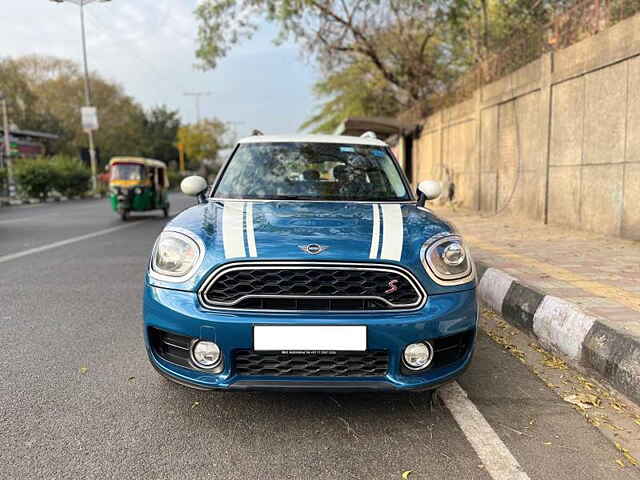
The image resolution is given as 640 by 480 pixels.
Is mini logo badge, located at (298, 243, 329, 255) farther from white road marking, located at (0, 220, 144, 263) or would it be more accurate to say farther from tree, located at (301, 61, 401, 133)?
tree, located at (301, 61, 401, 133)

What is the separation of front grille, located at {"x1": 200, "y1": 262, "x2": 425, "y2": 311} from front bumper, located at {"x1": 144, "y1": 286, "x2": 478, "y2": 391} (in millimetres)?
53

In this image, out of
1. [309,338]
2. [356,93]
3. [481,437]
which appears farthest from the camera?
[356,93]

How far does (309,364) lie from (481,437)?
87 cm

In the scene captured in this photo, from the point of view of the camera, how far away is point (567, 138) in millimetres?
8539

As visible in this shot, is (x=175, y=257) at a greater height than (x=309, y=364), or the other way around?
(x=175, y=257)

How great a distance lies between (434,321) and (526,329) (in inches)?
82.3

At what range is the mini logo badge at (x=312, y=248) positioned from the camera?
2574 mm

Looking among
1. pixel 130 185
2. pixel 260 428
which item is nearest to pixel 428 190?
pixel 260 428

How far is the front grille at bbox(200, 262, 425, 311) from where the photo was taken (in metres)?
2.50

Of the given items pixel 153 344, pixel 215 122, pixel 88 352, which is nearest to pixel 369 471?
pixel 153 344

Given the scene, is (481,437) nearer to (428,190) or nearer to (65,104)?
(428,190)

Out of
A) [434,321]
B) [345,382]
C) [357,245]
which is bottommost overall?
[345,382]

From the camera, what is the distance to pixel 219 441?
249 cm

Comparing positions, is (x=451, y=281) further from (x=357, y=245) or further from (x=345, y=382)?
(x=345, y=382)
